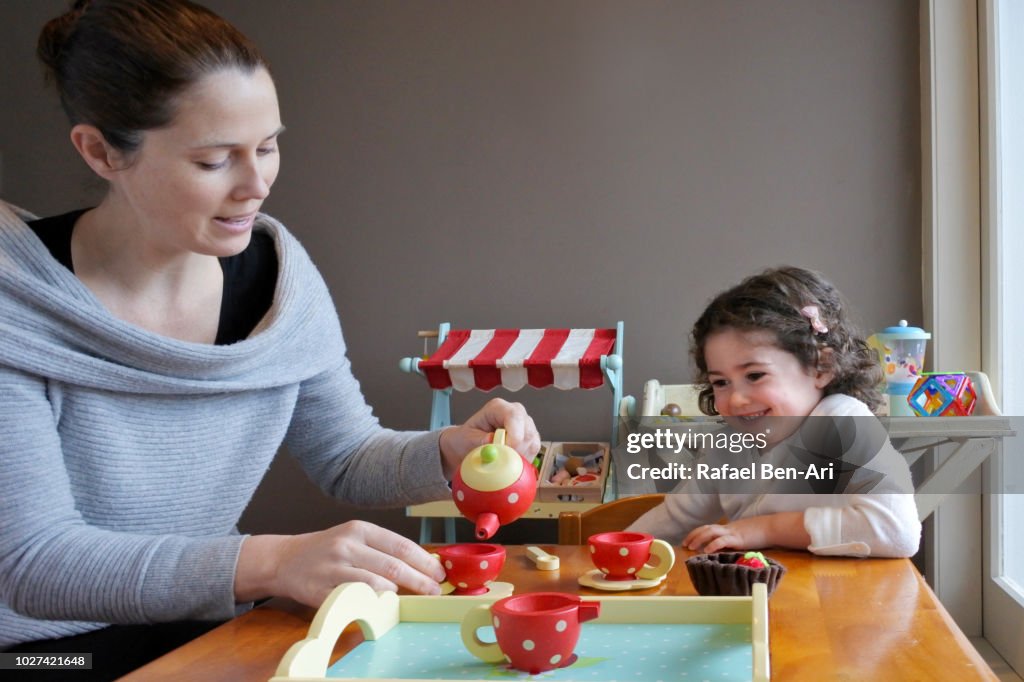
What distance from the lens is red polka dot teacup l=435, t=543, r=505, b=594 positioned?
102cm

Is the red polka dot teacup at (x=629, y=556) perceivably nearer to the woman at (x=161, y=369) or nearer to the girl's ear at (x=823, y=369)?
the woman at (x=161, y=369)

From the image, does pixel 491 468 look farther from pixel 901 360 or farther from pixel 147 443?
pixel 901 360

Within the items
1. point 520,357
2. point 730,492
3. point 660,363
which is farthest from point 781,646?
point 660,363

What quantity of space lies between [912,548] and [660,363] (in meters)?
1.83

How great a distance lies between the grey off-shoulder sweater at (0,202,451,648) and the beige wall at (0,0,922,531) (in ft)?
5.75

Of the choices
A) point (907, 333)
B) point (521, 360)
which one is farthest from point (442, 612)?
point (907, 333)

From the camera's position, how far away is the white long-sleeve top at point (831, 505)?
4.06 feet

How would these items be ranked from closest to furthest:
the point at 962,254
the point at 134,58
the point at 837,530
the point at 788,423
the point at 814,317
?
the point at 134,58 < the point at 837,530 < the point at 788,423 < the point at 814,317 < the point at 962,254

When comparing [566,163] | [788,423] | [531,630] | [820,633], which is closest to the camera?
[531,630]

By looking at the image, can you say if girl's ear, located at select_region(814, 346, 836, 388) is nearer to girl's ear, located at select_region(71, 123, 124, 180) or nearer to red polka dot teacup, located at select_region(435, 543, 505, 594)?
red polka dot teacup, located at select_region(435, 543, 505, 594)

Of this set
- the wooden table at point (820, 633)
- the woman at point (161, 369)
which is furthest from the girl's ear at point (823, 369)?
the woman at point (161, 369)

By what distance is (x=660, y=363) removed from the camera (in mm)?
3047

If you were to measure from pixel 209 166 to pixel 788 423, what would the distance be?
40.5 inches

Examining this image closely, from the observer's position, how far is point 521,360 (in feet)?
8.56
